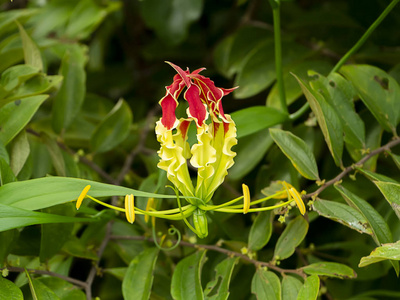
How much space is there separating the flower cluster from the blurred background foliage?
0.46 ft

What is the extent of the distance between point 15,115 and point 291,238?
53cm

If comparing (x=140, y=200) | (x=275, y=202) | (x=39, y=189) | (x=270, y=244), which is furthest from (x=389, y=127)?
(x=39, y=189)

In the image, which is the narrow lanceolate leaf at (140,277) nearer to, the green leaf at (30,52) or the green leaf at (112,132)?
the green leaf at (112,132)

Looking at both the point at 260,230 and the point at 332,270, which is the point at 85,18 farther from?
the point at 332,270

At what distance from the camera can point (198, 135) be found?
685 millimetres

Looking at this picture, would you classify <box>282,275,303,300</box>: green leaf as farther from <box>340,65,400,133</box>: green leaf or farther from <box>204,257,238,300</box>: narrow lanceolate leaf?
<box>340,65,400,133</box>: green leaf

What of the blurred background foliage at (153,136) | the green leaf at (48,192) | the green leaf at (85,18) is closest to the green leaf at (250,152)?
the blurred background foliage at (153,136)

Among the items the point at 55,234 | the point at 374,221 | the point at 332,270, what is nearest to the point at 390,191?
the point at 374,221

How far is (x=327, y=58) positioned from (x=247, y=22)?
0.27m

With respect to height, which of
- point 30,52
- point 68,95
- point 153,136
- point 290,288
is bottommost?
point 153,136

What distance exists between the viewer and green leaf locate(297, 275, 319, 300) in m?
0.68

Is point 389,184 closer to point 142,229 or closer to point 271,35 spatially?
point 142,229

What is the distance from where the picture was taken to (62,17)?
54.7 inches

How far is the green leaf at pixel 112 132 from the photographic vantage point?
1064mm
